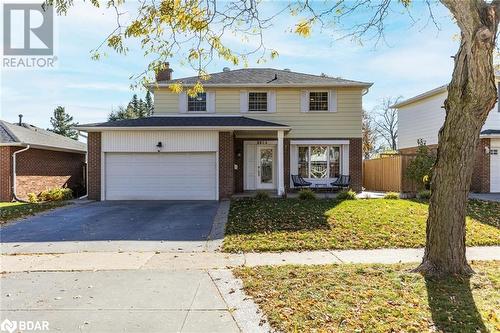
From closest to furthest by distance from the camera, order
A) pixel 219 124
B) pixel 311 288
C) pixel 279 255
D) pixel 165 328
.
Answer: pixel 165 328 < pixel 311 288 < pixel 279 255 < pixel 219 124

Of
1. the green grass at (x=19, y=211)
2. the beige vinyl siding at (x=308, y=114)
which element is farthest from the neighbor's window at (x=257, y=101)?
the green grass at (x=19, y=211)

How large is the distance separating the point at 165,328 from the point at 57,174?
1939cm

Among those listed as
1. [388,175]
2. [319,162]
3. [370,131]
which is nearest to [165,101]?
[319,162]

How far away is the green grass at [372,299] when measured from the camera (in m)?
4.29

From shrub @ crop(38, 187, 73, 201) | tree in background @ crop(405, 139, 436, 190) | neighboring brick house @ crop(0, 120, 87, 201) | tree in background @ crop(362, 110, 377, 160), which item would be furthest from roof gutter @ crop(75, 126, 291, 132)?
tree in background @ crop(362, 110, 377, 160)

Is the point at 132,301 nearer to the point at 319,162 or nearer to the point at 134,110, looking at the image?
the point at 319,162

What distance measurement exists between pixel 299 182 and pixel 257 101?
4.45 metres

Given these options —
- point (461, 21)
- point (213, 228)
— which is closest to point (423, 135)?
point (213, 228)

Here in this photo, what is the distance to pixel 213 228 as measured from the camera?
1096 cm

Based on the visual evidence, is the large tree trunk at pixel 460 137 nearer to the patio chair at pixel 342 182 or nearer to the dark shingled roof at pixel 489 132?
the patio chair at pixel 342 182

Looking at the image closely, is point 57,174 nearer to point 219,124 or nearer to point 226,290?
point 219,124

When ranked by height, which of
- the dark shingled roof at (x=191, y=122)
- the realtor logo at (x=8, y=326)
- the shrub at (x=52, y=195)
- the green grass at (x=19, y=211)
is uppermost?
the dark shingled roof at (x=191, y=122)

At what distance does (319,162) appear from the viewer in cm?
1920

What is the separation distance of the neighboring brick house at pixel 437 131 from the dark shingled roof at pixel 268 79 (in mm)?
4944
